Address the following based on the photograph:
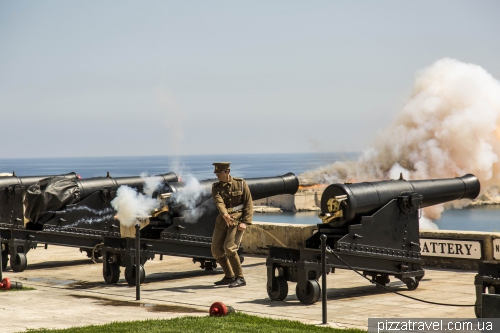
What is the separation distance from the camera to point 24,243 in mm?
13844

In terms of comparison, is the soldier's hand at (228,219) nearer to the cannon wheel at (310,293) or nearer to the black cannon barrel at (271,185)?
the cannon wheel at (310,293)

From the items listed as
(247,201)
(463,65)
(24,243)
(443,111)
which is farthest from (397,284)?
(463,65)

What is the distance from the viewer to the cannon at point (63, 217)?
1377cm

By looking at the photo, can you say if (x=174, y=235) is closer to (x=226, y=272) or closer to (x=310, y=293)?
(x=226, y=272)

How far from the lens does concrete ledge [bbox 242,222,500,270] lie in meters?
12.0

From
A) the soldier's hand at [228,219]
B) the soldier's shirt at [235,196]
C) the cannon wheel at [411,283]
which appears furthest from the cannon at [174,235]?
the cannon wheel at [411,283]

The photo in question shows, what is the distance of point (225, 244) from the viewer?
36.6ft

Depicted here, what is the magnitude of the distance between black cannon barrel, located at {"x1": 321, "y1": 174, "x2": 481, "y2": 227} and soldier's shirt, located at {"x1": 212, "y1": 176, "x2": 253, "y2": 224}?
1054mm

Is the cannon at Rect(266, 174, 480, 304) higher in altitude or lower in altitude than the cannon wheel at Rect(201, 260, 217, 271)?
higher

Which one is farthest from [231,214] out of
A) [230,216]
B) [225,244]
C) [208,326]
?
[208,326]

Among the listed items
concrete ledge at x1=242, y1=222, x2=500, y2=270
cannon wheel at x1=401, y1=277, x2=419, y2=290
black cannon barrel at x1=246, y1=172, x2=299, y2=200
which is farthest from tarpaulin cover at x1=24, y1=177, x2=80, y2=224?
cannon wheel at x1=401, y1=277, x2=419, y2=290

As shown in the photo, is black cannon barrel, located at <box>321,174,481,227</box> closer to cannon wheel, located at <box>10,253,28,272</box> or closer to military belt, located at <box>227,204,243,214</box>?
military belt, located at <box>227,204,243,214</box>

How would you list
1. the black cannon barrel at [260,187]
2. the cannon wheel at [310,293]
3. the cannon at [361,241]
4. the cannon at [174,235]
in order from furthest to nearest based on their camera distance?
the black cannon barrel at [260,187] < the cannon at [174,235] < the cannon at [361,241] < the cannon wheel at [310,293]

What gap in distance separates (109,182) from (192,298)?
4.64 m
